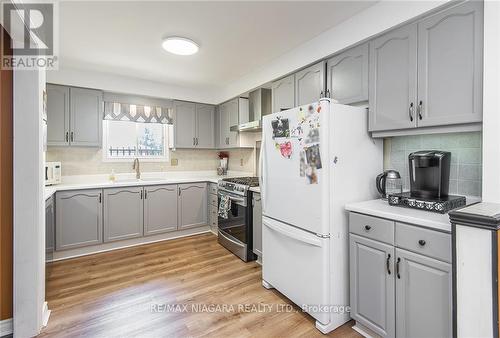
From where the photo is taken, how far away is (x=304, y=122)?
6.14ft

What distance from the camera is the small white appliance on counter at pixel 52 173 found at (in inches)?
119

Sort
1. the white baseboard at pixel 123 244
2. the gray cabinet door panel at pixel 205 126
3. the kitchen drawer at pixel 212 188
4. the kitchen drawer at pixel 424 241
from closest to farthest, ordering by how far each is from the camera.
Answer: the kitchen drawer at pixel 424 241, the white baseboard at pixel 123 244, the kitchen drawer at pixel 212 188, the gray cabinet door panel at pixel 205 126

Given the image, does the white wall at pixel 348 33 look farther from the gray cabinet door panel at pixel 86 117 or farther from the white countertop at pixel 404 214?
the gray cabinet door panel at pixel 86 117

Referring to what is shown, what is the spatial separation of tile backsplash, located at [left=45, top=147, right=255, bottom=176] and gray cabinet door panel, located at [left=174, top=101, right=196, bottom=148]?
0.29 m

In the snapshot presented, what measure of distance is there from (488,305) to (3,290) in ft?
9.33

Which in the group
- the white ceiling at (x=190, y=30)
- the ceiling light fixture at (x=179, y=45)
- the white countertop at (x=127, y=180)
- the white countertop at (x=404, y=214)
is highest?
the white ceiling at (x=190, y=30)

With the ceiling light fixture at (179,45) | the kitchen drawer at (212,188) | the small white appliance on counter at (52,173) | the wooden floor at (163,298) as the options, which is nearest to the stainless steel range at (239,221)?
the wooden floor at (163,298)

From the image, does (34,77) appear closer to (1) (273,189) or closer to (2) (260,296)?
(1) (273,189)

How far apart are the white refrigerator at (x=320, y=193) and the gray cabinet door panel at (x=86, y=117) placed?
269 cm

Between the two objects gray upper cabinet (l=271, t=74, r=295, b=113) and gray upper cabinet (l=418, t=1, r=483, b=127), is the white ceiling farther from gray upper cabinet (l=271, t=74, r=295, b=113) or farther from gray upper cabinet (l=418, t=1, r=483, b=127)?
gray upper cabinet (l=418, t=1, r=483, b=127)

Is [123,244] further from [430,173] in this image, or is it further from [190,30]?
[430,173]

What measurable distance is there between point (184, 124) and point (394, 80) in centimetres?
320

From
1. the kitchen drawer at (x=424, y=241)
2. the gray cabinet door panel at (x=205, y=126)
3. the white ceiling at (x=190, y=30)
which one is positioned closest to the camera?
the kitchen drawer at (x=424, y=241)

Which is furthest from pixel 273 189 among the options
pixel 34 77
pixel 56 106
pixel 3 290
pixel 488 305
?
pixel 56 106
